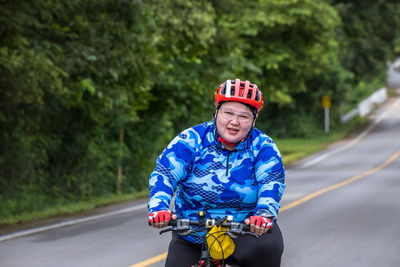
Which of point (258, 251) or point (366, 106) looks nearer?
point (258, 251)

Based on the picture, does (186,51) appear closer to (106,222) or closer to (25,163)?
(25,163)

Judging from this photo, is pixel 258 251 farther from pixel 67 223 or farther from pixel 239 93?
pixel 67 223

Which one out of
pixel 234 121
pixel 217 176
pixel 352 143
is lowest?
pixel 352 143

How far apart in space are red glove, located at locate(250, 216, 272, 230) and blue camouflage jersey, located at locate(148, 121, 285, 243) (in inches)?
8.3

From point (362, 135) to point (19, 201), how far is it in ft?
96.1

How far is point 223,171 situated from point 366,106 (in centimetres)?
5279

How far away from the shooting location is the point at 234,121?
12.8ft

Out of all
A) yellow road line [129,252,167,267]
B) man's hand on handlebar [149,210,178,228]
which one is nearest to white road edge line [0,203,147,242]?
yellow road line [129,252,167,267]

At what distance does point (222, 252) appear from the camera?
3.63 m

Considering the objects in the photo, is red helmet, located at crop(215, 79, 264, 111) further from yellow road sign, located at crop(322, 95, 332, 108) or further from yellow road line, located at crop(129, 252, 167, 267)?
yellow road sign, located at crop(322, 95, 332, 108)

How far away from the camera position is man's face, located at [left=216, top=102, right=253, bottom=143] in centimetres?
390

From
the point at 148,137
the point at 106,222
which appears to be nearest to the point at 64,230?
the point at 106,222

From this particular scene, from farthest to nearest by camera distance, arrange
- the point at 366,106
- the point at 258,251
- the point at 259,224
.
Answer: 1. the point at 366,106
2. the point at 258,251
3. the point at 259,224

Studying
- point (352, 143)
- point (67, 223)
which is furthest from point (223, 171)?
point (352, 143)
